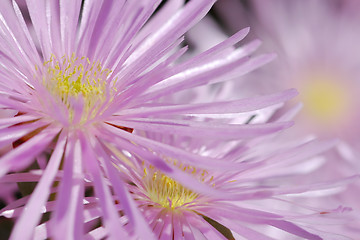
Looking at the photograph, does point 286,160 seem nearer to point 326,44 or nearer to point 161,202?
point 161,202

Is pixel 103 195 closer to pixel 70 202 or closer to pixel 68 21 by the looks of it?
pixel 70 202

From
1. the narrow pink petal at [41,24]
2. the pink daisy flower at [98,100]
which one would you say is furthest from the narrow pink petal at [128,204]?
the narrow pink petal at [41,24]

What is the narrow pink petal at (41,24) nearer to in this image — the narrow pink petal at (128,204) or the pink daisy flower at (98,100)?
the pink daisy flower at (98,100)

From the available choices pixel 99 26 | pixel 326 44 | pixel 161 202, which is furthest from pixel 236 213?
pixel 326 44

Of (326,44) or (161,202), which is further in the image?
(326,44)

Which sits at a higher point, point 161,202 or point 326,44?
point 326,44

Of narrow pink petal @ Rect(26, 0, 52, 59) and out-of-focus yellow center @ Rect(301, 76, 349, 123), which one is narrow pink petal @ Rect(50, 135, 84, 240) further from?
out-of-focus yellow center @ Rect(301, 76, 349, 123)

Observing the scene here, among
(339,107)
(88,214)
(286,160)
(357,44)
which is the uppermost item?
(357,44)
